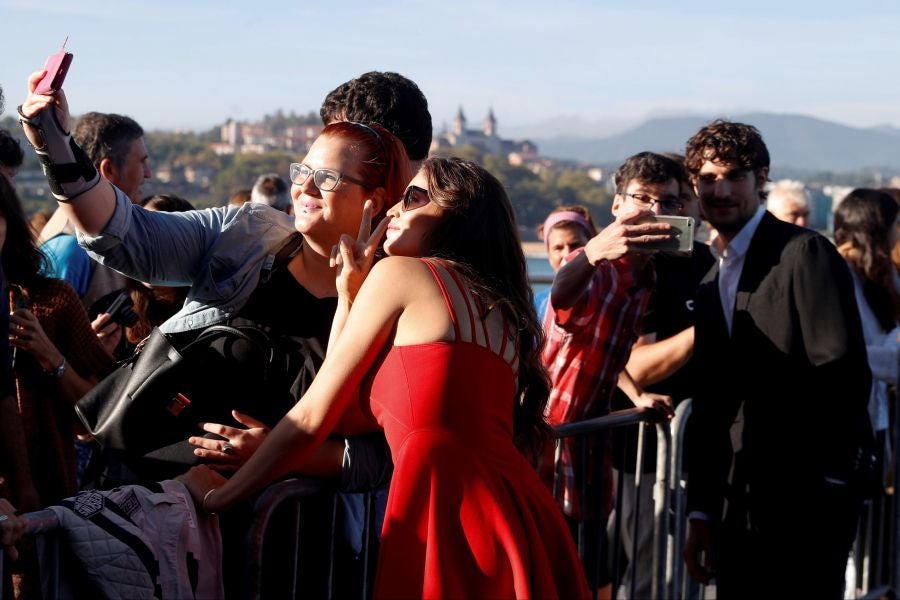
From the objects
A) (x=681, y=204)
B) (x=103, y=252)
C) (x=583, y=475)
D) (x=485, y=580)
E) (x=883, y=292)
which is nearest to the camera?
(x=485, y=580)

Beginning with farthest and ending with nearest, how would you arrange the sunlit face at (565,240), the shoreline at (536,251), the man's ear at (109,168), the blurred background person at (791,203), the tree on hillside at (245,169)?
the tree on hillside at (245,169) < the shoreline at (536,251) < the blurred background person at (791,203) < the sunlit face at (565,240) < the man's ear at (109,168)

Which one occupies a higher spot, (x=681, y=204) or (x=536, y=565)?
(x=681, y=204)

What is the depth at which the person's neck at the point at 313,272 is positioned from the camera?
3047 millimetres

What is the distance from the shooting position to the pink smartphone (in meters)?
2.53

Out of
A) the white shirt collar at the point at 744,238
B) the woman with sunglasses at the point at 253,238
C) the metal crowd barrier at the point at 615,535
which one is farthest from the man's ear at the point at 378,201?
the white shirt collar at the point at 744,238

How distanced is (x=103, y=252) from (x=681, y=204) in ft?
8.76

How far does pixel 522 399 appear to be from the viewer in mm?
2895

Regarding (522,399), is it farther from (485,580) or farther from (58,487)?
(58,487)

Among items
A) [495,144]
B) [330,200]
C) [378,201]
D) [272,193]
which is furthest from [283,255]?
[495,144]

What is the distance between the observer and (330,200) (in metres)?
3.03

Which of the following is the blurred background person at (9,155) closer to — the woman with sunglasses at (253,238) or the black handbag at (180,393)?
the woman with sunglasses at (253,238)

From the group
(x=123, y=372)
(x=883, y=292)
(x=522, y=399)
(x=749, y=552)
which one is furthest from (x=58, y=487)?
(x=883, y=292)

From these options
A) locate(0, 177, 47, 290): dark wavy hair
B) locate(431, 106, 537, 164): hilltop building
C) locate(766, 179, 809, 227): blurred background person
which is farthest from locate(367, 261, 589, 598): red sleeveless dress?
locate(431, 106, 537, 164): hilltop building

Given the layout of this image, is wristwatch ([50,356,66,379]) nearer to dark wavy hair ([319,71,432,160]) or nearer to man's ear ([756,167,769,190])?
dark wavy hair ([319,71,432,160])
